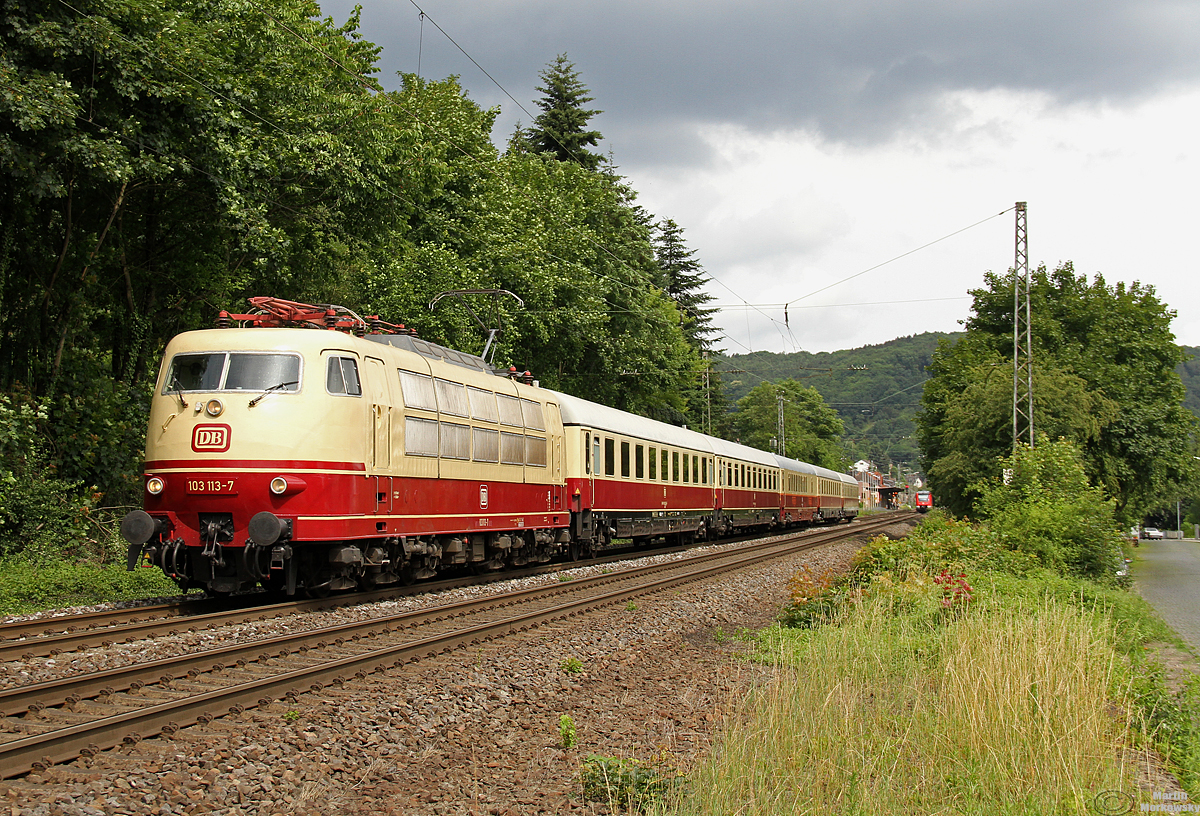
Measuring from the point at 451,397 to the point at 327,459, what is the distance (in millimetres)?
3281

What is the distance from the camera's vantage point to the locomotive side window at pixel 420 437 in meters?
13.4

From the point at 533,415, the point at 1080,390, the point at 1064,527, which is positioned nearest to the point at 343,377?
the point at 533,415

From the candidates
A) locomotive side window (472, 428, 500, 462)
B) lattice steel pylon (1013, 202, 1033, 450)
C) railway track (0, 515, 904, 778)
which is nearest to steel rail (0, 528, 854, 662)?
railway track (0, 515, 904, 778)

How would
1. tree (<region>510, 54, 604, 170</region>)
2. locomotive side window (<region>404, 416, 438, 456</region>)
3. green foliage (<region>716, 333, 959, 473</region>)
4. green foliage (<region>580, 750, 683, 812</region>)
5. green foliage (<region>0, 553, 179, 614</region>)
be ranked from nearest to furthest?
green foliage (<region>580, 750, 683, 812</region>), green foliage (<region>0, 553, 179, 614</region>), locomotive side window (<region>404, 416, 438, 456</region>), tree (<region>510, 54, 604, 170</region>), green foliage (<region>716, 333, 959, 473</region>)

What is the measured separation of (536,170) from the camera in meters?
39.6

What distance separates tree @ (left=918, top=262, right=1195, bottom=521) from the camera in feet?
100

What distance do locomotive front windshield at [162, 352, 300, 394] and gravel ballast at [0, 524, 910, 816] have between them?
3.16m

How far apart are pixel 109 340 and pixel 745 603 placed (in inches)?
603

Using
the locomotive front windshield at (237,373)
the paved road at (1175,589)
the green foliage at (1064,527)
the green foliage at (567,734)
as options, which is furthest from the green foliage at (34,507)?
the paved road at (1175,589)

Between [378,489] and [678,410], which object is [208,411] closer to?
[378,489]

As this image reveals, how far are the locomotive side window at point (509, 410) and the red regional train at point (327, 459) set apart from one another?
39mm

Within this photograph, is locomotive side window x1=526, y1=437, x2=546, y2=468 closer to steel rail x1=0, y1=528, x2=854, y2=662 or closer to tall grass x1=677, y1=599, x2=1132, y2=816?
steel rail x1=0, y1=528, x2=854, y2=662

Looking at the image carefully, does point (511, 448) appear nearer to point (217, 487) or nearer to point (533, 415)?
point (533, 415)

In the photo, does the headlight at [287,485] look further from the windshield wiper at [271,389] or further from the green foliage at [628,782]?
the green foliage at [628,782]
